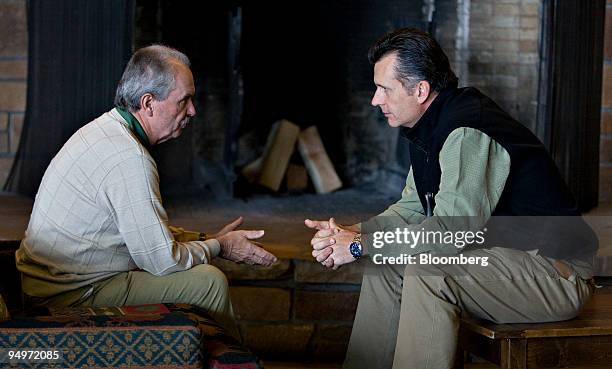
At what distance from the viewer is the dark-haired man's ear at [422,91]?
248 centimetres

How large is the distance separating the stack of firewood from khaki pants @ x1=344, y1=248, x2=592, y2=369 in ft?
7.30

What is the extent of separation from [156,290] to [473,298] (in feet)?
2.44

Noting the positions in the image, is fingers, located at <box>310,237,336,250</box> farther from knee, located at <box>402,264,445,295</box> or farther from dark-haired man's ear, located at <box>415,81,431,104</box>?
dark-haired man's ear, located at <box>415,81,431,104</box>

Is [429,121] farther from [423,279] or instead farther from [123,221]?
[123,221]

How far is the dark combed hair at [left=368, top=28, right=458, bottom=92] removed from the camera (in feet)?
8.09

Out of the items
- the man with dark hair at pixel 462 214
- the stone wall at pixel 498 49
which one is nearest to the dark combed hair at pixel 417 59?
the man with dark hair at pixel 462 214

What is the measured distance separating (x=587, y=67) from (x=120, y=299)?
2382mm

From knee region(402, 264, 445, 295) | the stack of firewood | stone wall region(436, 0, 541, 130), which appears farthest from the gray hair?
stone wall region(436, 0, 541, 130)

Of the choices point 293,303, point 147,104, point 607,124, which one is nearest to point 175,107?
point 147,104

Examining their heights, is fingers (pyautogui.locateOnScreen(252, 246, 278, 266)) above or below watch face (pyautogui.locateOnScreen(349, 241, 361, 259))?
below

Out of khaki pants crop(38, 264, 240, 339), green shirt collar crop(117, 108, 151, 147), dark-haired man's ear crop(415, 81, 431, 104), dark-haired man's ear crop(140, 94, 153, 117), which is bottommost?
khaki pants crop(38, 264, 240, 339)

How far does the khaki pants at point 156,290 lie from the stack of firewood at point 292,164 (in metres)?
2.09

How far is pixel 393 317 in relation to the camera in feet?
8.49

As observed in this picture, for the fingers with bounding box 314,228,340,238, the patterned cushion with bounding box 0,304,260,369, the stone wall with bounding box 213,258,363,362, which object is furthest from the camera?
the stone wall with bounding box 213,258,363,362
